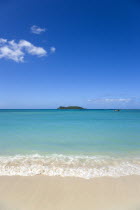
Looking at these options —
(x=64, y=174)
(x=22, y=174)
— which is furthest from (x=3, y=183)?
(x=64, y=174)

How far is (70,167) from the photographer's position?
14.4 feet

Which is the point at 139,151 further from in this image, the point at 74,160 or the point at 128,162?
the point at 74,160

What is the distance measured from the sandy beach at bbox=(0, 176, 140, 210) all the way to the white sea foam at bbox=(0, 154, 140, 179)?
266mm

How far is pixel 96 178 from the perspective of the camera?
143 inches

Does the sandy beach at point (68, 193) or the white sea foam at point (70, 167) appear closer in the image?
the sandy beach at point (68, 193)

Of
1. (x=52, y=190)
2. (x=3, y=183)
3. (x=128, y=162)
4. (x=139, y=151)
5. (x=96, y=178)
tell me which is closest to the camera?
(x=52, y=190)

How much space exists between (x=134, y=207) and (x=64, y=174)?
2.02 meters

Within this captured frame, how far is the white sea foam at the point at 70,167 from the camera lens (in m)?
3.90

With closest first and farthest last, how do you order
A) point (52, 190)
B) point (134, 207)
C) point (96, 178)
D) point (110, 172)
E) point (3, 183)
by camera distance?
point (134, 207) → point (52, 190) → point (3, 183) → point (96, 178) → point (110, 172)

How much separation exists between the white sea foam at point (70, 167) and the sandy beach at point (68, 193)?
27 cm

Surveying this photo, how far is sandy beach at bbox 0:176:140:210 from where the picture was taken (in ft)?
8.75

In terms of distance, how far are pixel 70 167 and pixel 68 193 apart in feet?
4.51

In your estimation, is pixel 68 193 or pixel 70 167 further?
pixel 70 167

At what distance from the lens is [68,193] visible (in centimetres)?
303
